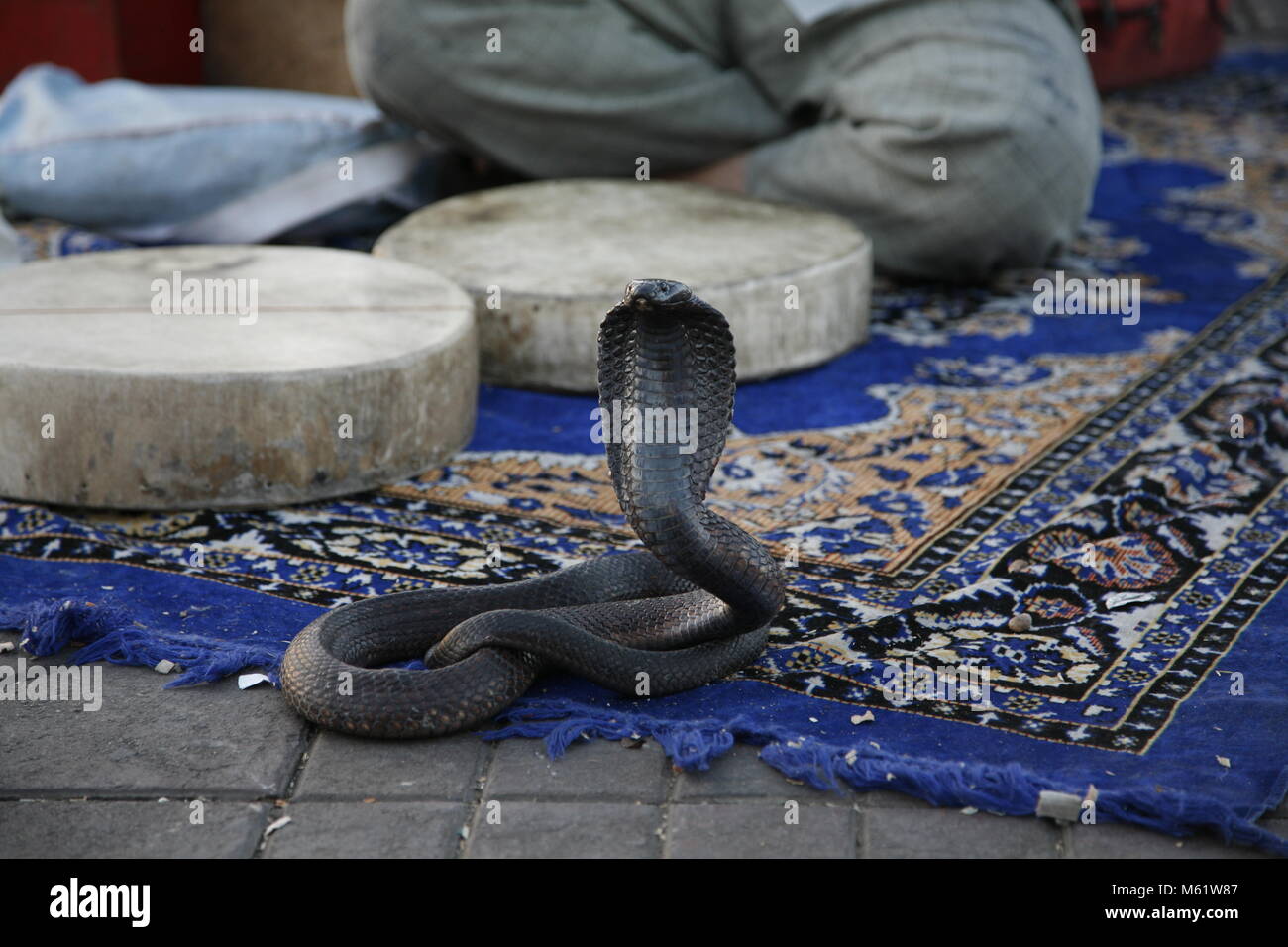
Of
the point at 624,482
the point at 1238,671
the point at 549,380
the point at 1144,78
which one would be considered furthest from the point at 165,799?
the point at 1144,78

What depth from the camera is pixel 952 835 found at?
184 cm

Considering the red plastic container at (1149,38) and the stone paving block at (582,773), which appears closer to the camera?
the stone paving block at (582,773)

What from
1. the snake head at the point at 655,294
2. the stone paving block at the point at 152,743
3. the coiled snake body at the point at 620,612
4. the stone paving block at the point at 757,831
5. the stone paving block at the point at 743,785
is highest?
the snake head at the point at 655,294

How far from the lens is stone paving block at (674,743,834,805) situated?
1.93 meters

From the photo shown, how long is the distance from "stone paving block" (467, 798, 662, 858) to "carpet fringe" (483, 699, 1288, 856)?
0.40 ft

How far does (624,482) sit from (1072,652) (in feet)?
2.49

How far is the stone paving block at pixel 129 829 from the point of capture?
181cm

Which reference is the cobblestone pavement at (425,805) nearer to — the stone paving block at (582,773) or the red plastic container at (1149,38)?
the stone paving block at (582,773)

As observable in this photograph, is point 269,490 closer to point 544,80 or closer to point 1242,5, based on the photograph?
point 544,80

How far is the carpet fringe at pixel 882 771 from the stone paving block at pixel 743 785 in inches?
0.4

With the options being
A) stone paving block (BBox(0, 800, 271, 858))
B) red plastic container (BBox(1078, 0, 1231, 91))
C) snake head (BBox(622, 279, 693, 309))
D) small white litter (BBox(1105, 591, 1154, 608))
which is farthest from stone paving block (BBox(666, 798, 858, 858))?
red plastic container (BBox(1078, 0, 1231, 91))

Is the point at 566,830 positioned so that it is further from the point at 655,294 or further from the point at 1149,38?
the point at 1149,38

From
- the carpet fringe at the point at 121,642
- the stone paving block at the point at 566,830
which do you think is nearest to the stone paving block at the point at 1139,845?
the stone paving block at the point at 566,830

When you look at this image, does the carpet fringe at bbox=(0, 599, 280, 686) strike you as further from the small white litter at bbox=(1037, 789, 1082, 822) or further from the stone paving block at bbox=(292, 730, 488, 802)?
the small white litter at bbox=(1037, 789, 1082, 822)
